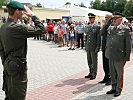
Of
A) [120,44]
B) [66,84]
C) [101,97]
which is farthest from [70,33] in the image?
[101,97]

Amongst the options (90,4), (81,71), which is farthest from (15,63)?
(90,4)

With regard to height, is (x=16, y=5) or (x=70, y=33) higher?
(x=16, y=5)

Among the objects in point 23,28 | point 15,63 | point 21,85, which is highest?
point 23,28

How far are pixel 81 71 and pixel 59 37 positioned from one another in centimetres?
918

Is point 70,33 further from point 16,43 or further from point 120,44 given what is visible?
point 16,43

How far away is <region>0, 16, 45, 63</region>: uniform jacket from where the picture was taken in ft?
12.6

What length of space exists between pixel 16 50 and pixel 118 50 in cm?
326

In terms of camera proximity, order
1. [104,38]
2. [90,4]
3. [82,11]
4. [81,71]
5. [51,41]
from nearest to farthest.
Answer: [104,38]
[81,71]
[51,41]
[82,11]
[90,4]

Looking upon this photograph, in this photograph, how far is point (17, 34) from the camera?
3830 millimetres

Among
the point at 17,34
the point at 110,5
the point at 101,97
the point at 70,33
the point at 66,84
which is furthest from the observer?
the point at 110,5

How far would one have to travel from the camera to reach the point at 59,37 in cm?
1888

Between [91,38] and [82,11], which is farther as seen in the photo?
[82,11]

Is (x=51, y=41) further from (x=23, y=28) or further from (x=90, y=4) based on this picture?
(x=90, y=4)

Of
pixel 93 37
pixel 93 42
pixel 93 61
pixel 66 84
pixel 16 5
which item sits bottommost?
pixel 66 84
